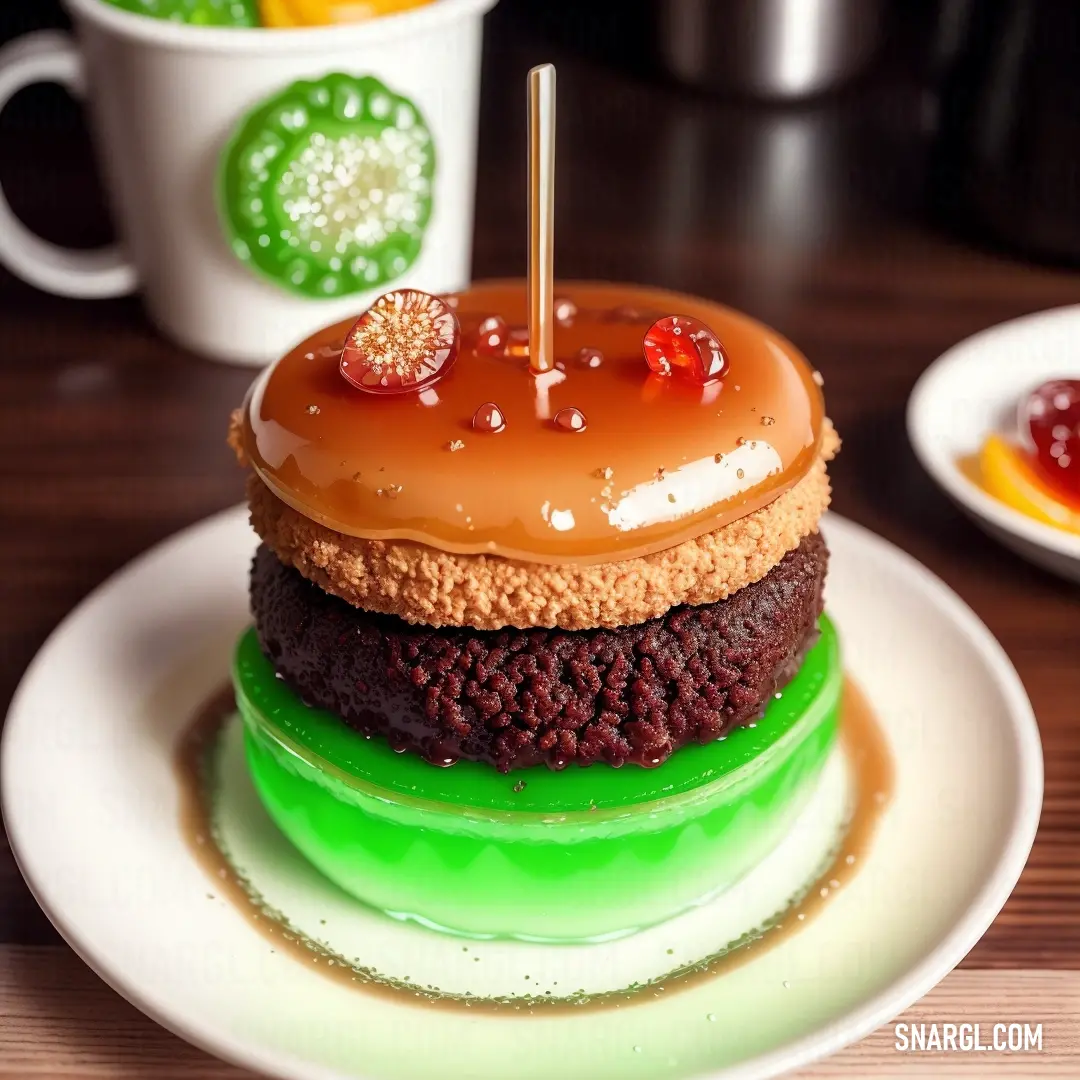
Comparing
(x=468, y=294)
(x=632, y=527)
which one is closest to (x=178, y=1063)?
(x=632, y=527)

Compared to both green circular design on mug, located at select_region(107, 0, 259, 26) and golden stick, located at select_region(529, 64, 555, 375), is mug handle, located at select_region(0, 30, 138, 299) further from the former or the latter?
golden stick, located at select_region(529, 64, 555, 375)

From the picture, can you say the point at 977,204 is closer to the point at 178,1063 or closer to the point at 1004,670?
the point at 1004,670

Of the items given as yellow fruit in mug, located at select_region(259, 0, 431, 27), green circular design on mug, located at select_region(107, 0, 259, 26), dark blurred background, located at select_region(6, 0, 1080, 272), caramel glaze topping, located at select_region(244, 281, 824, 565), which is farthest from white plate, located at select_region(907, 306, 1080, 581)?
green circular design on mug, located at select_region(107, 0, 259, 26)

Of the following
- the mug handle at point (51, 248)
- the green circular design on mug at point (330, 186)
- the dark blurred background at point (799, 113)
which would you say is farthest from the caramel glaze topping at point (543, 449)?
the dark blurred background at point (799, 113)

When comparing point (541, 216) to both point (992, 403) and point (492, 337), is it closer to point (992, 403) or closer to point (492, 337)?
point (492, 337)

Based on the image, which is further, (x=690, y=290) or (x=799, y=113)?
(x=799, y=113)

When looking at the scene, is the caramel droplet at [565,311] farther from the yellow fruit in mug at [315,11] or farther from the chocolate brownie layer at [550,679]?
the yellow fruit in mug at [315,11]

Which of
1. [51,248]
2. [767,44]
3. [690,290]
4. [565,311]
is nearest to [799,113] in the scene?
[767,44]
